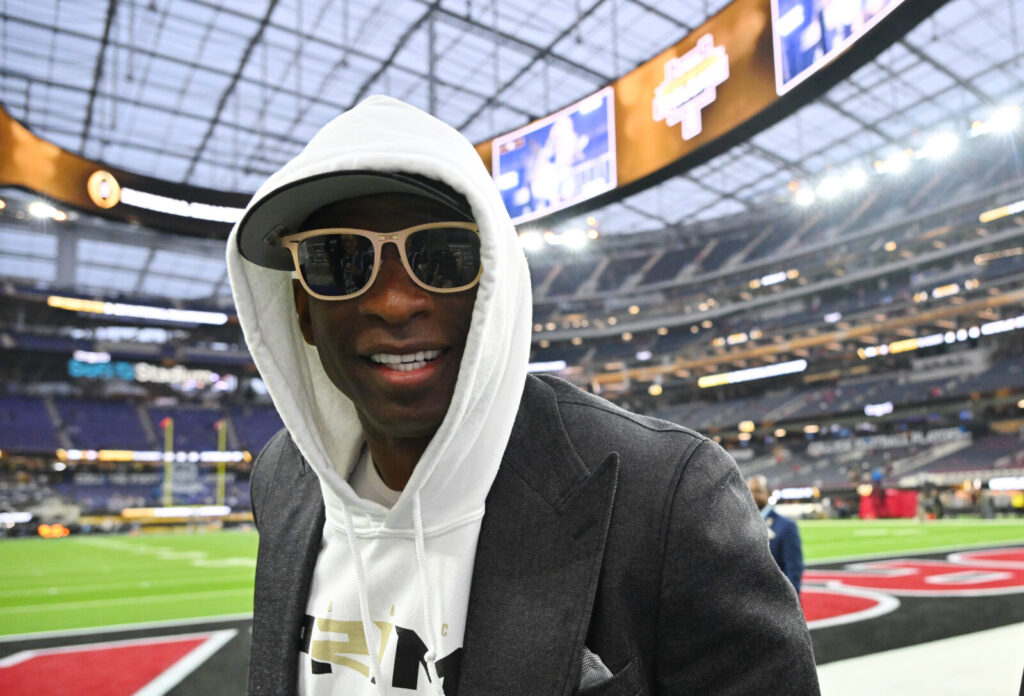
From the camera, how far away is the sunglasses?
1.24m

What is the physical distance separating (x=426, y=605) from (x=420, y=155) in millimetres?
716

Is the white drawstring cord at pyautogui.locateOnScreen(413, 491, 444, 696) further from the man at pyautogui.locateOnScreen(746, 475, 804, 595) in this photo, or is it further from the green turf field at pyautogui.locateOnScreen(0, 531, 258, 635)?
the green turf field at pyautogui.locateOnScreen(0, 531, 258, 635)

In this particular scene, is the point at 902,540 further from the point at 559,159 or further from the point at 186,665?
the point at 186,665

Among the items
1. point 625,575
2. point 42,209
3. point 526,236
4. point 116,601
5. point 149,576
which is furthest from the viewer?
point 526,236

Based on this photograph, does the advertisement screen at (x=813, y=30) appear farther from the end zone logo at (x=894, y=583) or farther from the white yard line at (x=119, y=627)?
the white yard line at (x=119, y=627)

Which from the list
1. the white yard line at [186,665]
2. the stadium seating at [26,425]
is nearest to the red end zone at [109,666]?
the white yard line at [186,665]

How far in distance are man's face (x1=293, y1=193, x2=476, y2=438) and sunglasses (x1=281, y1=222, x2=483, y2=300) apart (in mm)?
17

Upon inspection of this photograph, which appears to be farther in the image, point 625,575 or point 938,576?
point 938,576

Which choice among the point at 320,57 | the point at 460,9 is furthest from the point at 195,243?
the point at 460,9

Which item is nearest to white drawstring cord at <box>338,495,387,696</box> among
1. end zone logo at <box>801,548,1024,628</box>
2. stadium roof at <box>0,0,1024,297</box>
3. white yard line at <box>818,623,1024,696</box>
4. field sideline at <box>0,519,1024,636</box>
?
white yard line at <box>818,623,1024,696</box>

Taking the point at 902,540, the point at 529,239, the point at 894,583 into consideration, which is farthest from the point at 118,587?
the point at 902,540

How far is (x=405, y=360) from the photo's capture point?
1.24 m

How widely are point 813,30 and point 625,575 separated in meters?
5.32

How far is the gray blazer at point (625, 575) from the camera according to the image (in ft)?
3.53
